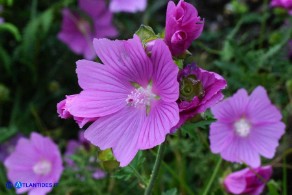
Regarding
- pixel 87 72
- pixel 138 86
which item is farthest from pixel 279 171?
pixel 87 72

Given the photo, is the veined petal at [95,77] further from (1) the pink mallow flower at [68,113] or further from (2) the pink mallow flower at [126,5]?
(2) the pink mallow flower at [126,5]

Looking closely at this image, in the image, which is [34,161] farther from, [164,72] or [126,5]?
[164,72]

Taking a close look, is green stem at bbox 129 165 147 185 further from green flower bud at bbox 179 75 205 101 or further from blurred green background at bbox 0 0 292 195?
blurred green background at bbox 0 0 292 195

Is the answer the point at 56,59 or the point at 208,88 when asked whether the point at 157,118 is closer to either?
the point at 208,88

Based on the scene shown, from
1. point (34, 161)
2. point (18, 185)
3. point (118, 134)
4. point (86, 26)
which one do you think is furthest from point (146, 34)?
point (86, 26)

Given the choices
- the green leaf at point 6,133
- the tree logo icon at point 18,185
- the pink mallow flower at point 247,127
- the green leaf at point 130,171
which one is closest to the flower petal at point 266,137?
the pink mallow flower at point 247,127
